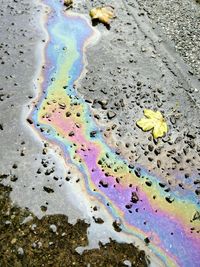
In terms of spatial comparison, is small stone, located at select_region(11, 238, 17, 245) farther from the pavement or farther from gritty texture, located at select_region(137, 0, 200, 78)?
gritty texture, located at select_region(137, 0, 200, 78)

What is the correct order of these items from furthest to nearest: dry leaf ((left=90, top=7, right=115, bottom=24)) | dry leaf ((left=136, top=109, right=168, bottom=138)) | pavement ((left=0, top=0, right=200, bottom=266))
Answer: dry leaf ((left=90, top=7, right=115, bottom=24)) < dry leaf ((left=136, top=109, right=168, bottom=138)) < pavement ((left=0, top=0, right=200, bottom=266))

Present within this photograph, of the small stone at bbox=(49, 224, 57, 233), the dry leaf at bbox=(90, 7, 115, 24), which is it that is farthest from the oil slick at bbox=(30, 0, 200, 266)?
the dry leaf at bbox=(90, 7, 115, 24)

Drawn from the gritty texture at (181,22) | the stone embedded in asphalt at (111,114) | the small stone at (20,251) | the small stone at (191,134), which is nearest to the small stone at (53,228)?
the small stone at (20,251)

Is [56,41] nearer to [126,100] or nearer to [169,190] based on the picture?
[126,100]

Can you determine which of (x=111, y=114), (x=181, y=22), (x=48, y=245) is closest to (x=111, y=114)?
(x=111, y=114)

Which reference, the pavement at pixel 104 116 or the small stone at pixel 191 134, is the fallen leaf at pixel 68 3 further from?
the small stone at pixel 191 134

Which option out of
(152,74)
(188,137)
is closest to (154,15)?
(152,74)

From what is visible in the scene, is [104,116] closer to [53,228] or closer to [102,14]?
[53,228]
